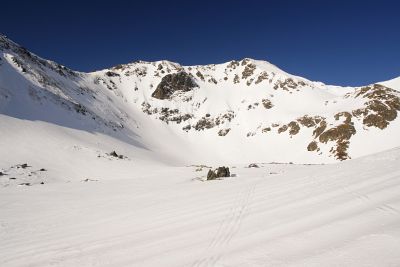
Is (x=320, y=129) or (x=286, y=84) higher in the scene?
(x=286, y=84)

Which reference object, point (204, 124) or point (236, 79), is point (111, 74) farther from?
point (236, 79)

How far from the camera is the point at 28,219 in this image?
38.2 ft

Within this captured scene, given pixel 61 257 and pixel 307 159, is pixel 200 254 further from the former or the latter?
pixel 307 159

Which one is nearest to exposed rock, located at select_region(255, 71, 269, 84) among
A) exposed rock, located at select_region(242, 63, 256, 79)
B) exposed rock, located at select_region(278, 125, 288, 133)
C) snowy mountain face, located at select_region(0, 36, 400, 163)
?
snowy mountain face, located at select_region(0, 36, 400, 163)

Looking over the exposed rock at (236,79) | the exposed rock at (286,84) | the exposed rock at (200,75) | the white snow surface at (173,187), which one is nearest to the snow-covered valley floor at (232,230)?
the white snow surface at (173,187)

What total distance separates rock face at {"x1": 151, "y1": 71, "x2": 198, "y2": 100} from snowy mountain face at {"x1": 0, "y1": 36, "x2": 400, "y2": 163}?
0.33m

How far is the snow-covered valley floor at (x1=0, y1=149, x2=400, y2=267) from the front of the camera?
16.5ft

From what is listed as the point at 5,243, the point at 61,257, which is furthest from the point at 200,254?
the point at 5,243

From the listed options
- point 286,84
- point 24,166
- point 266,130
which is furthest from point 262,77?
point 24,166

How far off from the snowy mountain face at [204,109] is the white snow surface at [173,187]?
0.50 metres

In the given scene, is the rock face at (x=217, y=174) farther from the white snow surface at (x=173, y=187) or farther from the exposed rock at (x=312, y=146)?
the exposed rock at (x=312, y=146)

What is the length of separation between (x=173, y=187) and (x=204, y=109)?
250ft

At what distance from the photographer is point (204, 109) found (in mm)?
93125

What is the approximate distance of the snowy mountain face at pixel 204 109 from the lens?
57.6m
